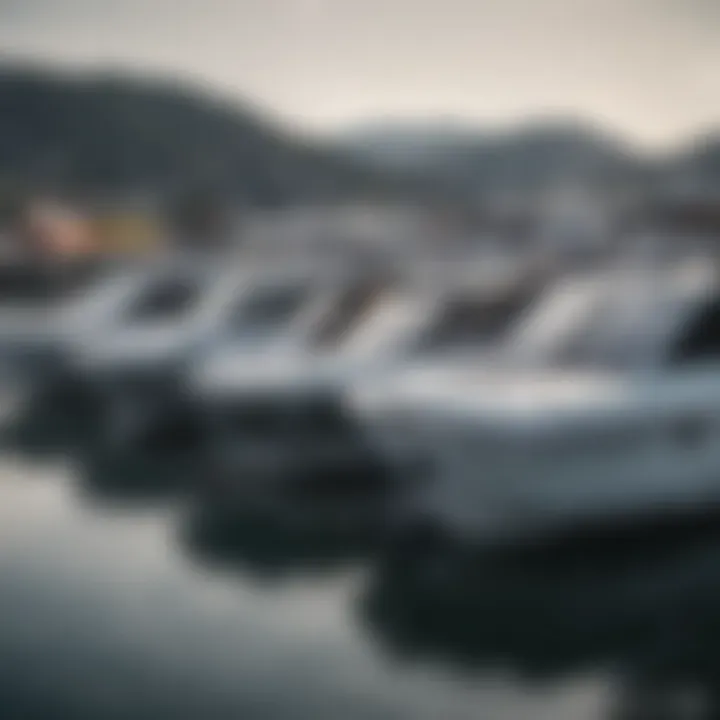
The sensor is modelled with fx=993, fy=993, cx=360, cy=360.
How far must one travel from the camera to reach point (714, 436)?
1.11 metres

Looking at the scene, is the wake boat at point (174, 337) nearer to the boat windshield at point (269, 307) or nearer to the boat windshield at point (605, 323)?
the boat windshield at point (269, 307)

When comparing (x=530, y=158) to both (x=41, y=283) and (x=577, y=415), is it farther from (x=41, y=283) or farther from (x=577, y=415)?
(x=41, y=283)

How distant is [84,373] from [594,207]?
0.62m

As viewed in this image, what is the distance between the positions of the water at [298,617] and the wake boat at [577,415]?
0.05 meters

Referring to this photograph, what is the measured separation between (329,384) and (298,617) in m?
0.27

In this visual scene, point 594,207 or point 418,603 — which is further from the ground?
point 594,207

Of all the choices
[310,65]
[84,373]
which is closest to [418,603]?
[84,373]

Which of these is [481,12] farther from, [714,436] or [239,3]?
[714,436]

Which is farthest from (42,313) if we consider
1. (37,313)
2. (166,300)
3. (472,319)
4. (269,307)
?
(472,319)

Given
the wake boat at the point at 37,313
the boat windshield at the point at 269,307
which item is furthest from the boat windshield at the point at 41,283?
the boat windshield at the point at 269,307

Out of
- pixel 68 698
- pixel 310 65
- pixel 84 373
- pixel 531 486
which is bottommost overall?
pixel 68 698

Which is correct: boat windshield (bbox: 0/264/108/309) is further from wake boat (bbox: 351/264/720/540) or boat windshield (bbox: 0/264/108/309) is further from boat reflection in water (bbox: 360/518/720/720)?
boat reflection in water (bbox: 360/518/720/720)

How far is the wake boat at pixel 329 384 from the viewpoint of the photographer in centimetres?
→ 113

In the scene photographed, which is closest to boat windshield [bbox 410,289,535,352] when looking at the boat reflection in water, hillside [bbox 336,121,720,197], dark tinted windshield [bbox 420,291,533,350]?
dark tinted windshield [bbox 420,291,533,350]
